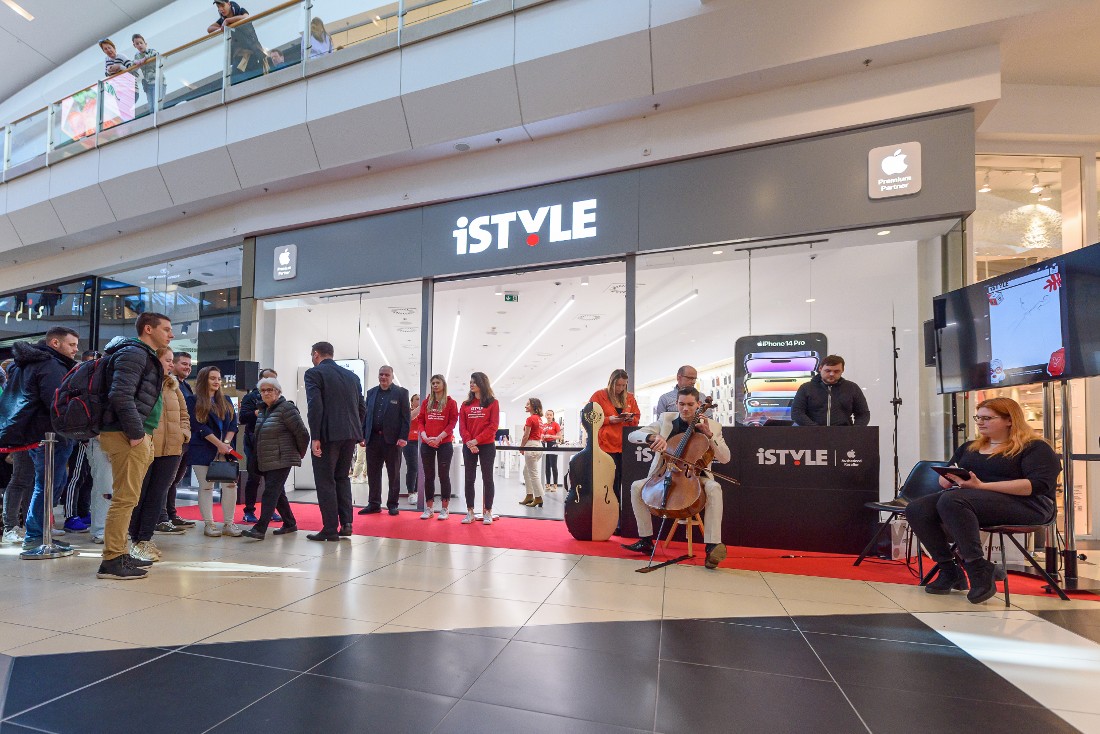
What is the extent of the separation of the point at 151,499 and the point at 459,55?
4.96 m

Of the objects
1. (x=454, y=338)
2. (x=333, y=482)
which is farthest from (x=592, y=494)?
(x=454, y=338)

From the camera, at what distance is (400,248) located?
7.51 m

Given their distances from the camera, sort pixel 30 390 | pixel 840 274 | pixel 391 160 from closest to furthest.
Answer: pixel 30 390, pixel 840 274, pixel 391 160

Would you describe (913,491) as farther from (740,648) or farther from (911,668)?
(740,648)

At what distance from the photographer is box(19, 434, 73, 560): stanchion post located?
4219 millimetres

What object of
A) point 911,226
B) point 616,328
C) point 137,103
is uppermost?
point 137,103

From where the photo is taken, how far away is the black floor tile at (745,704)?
6.27 feet

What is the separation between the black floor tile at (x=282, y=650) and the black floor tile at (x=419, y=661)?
0.07 m

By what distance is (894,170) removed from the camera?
206 inches

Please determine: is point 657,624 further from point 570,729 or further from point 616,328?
point 616,328

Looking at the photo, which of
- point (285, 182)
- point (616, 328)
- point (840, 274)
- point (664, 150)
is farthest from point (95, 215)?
point (840, 274)

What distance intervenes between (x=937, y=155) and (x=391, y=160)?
5550 millimetres

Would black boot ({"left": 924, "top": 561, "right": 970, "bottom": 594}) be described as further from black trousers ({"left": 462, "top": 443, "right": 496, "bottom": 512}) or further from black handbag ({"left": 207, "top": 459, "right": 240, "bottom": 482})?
black handbag ({"left": 207, "top": 459, "right": 240, "bottom": 482})

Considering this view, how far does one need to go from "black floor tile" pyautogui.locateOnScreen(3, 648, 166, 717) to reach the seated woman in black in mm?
3958
